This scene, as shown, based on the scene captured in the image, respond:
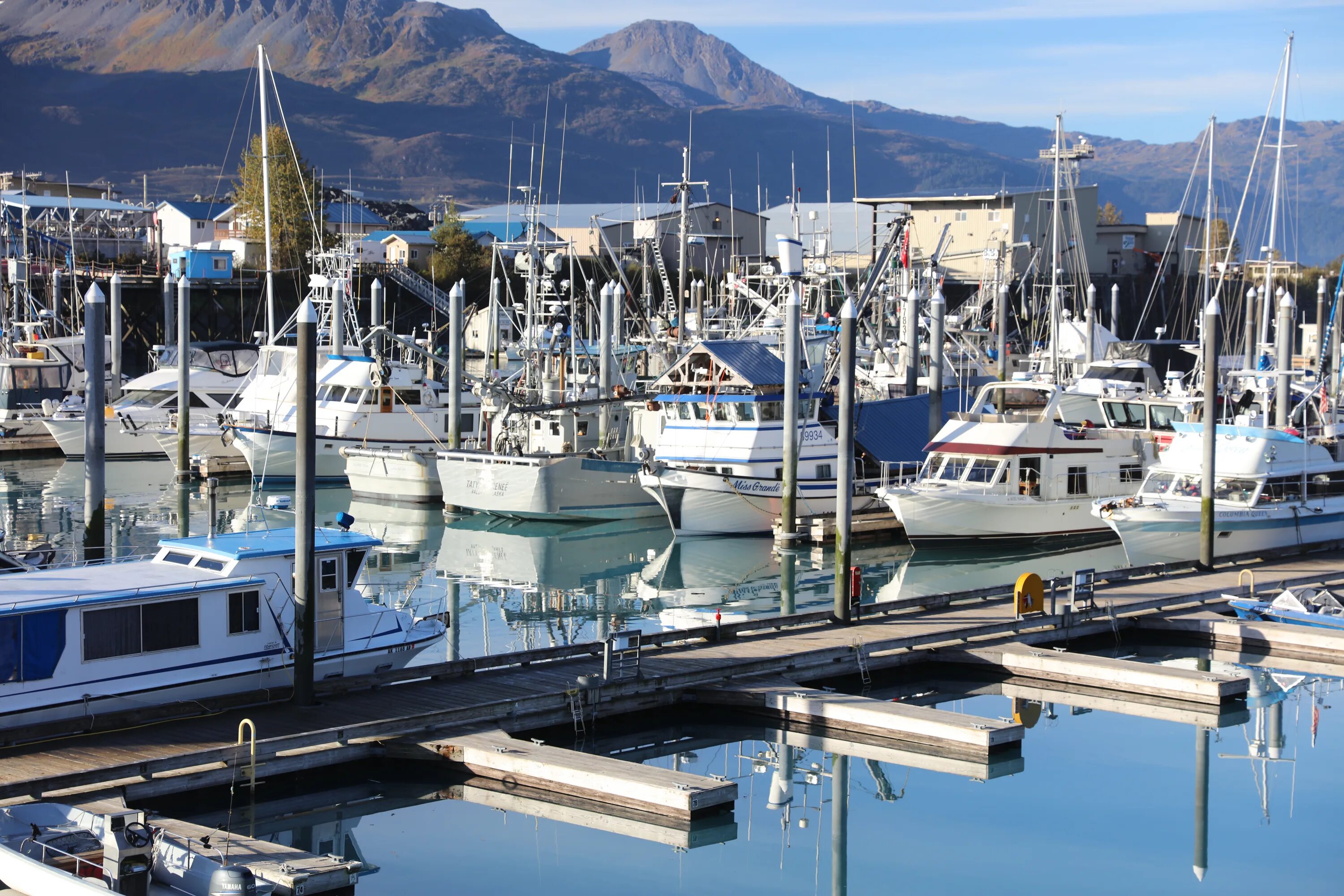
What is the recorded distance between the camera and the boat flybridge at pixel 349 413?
40344 mm

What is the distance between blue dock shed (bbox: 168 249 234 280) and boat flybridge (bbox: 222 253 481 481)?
80.2 feet

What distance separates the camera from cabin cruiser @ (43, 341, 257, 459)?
144ft

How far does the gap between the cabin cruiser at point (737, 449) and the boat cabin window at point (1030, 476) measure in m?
3.17

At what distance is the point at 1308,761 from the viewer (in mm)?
17844

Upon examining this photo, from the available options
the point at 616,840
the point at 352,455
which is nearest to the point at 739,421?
the point at 352,455

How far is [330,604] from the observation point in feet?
55.8

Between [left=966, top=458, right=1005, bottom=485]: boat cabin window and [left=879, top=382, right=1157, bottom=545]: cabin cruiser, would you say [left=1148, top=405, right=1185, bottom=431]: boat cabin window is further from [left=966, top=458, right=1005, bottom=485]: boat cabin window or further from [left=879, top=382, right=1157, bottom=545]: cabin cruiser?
[left=966, top=458, right=1005, bottom=485]: boat cabin window

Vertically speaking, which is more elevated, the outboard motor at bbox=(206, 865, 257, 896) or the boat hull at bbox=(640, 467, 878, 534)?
the boat hull at bbox=(640, 467, 878, 534)

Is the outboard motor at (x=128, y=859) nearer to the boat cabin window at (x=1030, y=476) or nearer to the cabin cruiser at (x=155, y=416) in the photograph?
the boat cabin window at (x=1030, y=476)

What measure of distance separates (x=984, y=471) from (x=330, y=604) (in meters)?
18.0

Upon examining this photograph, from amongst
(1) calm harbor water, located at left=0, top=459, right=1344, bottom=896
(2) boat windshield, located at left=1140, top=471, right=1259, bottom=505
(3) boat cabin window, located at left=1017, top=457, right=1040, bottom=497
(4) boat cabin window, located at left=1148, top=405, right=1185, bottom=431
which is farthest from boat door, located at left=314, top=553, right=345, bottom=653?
(4) boat cabin window, located at left=1148, top=405, right=1185, bottom=431

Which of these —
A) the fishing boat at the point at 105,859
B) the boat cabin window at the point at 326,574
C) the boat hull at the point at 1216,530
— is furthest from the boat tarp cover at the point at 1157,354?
the fishing boat at the point at 105,859

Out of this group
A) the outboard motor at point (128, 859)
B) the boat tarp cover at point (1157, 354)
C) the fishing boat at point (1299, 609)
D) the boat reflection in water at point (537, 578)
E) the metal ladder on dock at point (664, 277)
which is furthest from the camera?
the boat tarp cover at point (1157, 354)

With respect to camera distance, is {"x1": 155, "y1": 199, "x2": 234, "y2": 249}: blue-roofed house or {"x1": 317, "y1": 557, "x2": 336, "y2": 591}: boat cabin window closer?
{"x1": 317, "y1": 557, "x2": 336, "y2": 591}: boat cabin window
